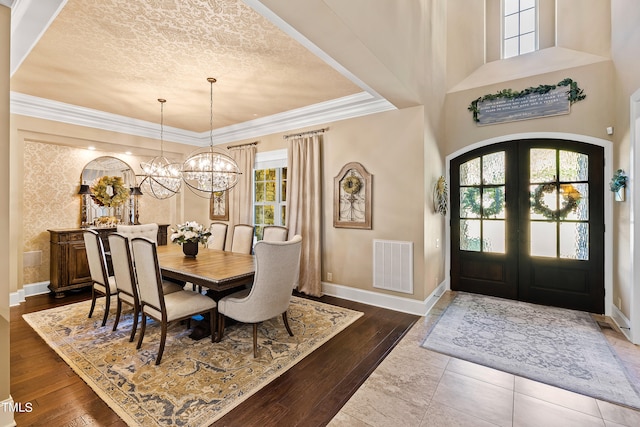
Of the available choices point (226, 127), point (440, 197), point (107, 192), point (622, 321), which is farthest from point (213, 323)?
point (622, 321)

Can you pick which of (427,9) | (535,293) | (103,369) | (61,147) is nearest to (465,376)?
(535,293)

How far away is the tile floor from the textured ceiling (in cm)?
309

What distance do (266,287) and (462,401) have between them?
1780mm

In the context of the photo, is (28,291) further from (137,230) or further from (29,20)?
(29,20)

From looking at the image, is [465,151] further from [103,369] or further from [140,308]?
[103,369]

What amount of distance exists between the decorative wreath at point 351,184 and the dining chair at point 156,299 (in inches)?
94.2

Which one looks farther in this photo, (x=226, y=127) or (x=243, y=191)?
(x=226, y=127)

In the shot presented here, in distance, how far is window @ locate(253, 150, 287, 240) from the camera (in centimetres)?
Result: 522

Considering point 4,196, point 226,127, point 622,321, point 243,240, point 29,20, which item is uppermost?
point 226,127

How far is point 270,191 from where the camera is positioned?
5414 millimetres

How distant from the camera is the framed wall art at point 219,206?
5.91 metres

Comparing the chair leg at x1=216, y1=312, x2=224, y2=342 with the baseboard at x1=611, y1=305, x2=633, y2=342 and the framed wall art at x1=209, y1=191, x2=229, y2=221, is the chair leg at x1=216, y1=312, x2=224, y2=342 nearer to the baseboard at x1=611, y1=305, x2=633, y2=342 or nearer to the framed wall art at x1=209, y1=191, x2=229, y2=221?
the framed wall art at x1=209, y1=191, x2=229, y2=221

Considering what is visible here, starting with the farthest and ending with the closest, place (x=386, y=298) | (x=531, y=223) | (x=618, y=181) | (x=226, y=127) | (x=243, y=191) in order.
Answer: (x=226, y=127), (x=243, y=191), (x=531, y=223), (x=386, y=298), (x=618, y=181)

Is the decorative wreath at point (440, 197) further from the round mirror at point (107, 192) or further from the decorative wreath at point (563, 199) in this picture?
the round mirror at point (107, 192)
